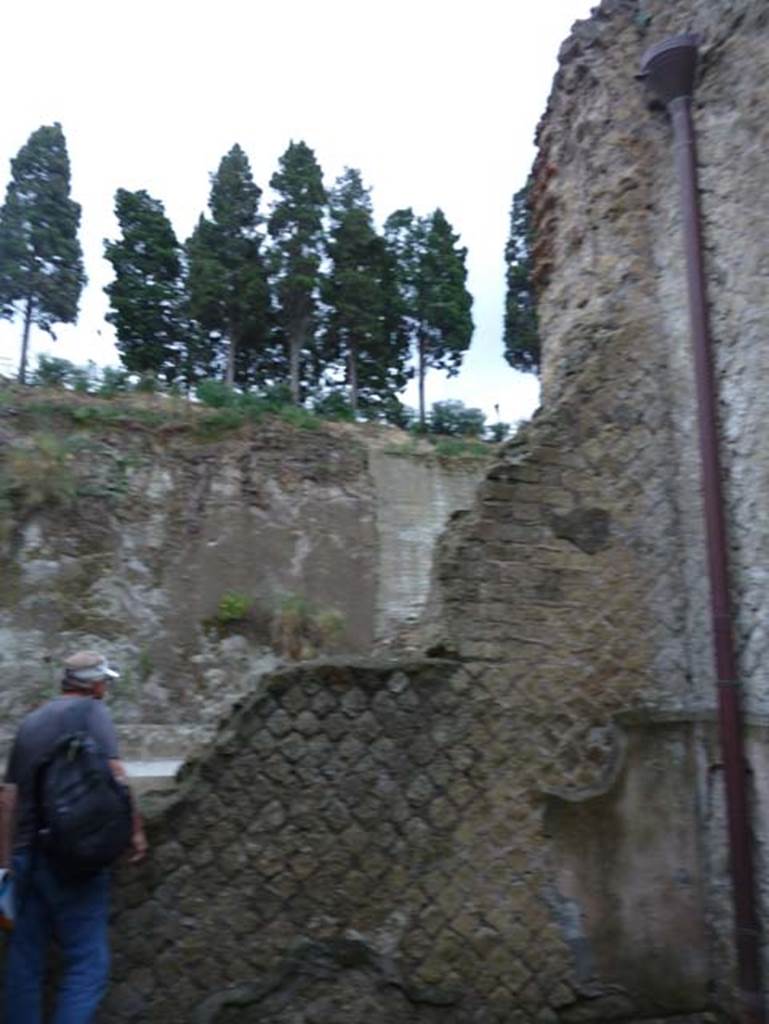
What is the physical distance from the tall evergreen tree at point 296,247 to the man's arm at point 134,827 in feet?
51.8

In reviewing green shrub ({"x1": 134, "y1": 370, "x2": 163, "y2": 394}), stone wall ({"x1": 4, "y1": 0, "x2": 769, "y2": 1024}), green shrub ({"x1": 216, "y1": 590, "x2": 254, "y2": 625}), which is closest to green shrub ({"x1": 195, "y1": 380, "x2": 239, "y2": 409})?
green shrub ({"x1": 134, "y1": 370, "x2": 163, "y2": 394})

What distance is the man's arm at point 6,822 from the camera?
3059mm

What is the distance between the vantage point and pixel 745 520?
161 inches

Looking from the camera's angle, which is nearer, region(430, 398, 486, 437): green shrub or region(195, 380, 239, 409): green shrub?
region(195, 380, 239, 409): green shrub

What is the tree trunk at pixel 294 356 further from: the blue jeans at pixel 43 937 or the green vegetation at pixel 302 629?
the blue jeans at pixel 43 937

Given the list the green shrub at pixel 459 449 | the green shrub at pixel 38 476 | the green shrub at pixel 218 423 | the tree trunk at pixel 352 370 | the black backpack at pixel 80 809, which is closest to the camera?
the black backpack at pixel 80 809

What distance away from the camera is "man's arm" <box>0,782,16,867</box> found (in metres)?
3.06

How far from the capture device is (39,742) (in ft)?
10.3

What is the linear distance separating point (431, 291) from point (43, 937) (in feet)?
61.7

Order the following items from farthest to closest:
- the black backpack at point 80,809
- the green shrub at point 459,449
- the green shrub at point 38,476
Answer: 1. the green shrub at point 459,449
2. the green shrub at point 38,476
3. the black backpack at point 80,809

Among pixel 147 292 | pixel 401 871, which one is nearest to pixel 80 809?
pixel 401 871

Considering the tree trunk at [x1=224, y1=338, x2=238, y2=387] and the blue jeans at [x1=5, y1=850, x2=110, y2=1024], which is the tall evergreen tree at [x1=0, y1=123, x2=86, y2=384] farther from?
the blue jeans at [x1=5, y1=850, x2=110, y2=1024]

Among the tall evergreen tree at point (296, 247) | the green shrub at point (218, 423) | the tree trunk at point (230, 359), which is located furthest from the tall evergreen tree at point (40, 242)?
the green shrub at point (218, 423)

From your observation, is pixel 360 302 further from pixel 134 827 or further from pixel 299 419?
pixel 134 827
